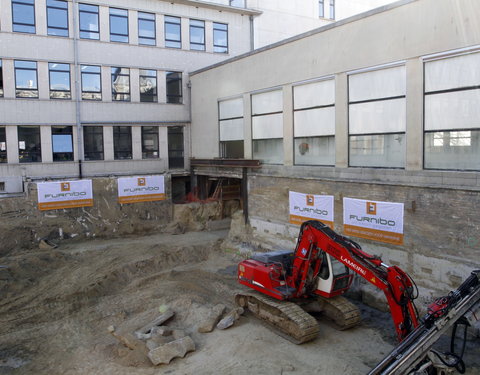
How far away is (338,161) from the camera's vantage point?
52.2 ft

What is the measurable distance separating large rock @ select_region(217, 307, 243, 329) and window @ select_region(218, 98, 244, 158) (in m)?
10.9

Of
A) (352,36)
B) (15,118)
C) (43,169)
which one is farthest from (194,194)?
(352,36)

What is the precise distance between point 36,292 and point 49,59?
13.7m

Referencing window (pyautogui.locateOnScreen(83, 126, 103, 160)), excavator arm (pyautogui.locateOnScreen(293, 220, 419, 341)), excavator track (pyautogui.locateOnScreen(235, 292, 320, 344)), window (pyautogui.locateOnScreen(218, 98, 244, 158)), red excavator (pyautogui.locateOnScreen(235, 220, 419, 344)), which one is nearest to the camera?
excavator arm (pyautogui.locateOnScreen(293, 220, 419, 341))

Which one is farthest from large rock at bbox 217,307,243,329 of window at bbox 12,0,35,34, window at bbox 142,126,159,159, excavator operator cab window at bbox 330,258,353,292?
window at bbox 12,0,35,34

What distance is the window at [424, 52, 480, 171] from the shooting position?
12.0m

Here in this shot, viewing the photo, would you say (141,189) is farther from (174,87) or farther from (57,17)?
(57,17)

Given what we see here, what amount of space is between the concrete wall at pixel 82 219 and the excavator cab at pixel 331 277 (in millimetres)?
13622

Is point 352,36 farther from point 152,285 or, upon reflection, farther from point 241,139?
point 152,285

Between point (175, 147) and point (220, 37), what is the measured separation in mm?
7741

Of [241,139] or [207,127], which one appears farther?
[207,127]

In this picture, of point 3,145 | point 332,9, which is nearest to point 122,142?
point 3,145

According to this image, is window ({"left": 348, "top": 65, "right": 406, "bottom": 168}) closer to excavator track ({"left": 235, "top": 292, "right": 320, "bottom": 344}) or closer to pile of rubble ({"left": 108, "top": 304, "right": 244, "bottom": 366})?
excavator track ({"left": 235, "top": 292, "right": 320, "bottom": 344})

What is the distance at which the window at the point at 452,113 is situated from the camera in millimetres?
12000
